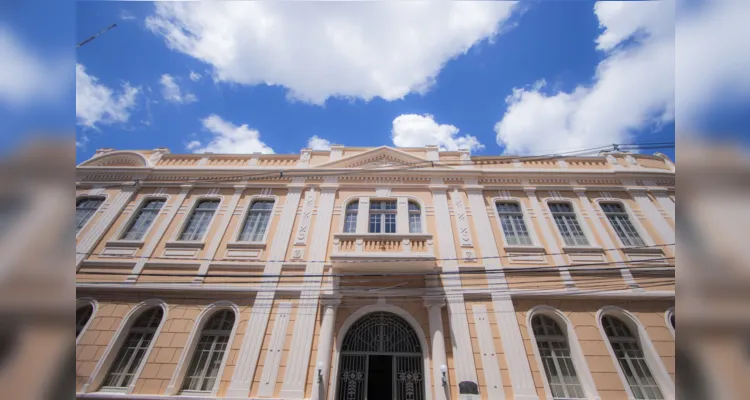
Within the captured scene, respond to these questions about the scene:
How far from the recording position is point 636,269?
743 centimetres

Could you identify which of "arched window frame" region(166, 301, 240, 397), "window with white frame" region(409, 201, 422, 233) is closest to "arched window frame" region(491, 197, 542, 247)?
"window with white frame" region(409, 201, 422, 233)

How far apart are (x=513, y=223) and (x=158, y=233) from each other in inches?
415

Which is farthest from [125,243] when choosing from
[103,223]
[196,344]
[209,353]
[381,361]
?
[381,361]

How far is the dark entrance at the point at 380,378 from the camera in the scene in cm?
648

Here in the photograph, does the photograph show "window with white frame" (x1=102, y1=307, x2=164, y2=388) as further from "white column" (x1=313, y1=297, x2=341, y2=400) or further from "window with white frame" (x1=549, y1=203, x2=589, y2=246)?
"window with white frame" (x1=549, y1=203, x2=589, y2=246)

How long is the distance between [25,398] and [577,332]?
8.70 m

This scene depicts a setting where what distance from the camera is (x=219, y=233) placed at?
27.8 feet

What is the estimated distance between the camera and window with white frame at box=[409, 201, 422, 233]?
8680 mm

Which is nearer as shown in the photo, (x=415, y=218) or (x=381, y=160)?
(x=415, y=218)

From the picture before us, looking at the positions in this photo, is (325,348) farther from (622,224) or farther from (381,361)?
(622,224)

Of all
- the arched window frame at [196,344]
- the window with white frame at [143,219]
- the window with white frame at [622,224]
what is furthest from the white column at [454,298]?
the window with white frame at [143,219]

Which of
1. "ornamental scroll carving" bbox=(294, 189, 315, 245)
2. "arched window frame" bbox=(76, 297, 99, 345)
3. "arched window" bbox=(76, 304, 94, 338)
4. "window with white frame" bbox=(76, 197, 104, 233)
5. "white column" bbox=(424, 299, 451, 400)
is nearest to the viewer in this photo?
"white column" bbox=(424, 299, 451, 400)

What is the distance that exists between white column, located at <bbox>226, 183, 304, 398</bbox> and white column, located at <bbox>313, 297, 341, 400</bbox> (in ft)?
4.53

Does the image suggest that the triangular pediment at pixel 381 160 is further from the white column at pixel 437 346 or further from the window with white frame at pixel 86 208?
the window with white frame at pixel 86 208
